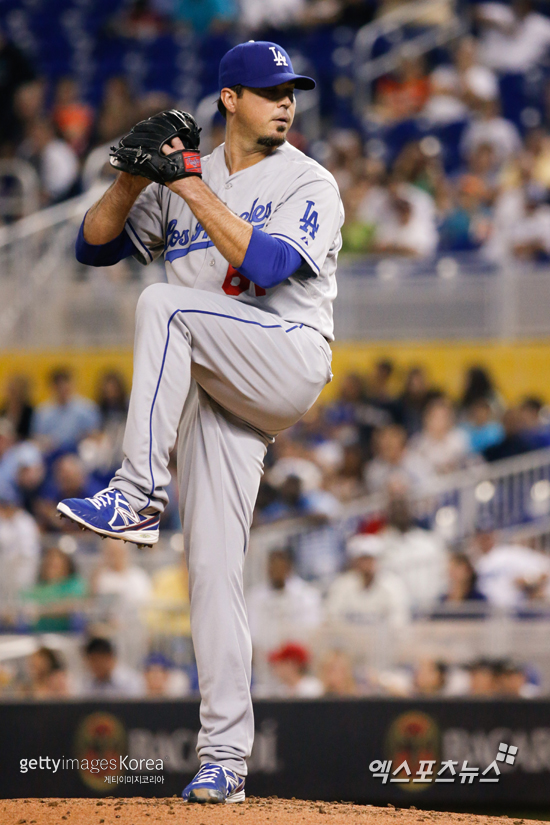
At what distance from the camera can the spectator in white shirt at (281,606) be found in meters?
7.64

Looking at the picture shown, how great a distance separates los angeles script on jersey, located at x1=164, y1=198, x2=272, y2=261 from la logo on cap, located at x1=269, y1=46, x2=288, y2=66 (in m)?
0.45

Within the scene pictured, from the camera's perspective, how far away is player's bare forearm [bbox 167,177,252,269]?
3.74 meters

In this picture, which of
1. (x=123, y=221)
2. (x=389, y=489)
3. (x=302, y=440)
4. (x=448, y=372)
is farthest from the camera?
(x=448, y=372)

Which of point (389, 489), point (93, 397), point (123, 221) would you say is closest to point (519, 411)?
point (389, 489)

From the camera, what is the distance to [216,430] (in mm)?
4152

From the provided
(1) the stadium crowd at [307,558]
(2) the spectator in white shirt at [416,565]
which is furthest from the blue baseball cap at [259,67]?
(2) the spectator in white shirt at [416,565]

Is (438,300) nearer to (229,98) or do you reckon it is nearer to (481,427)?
(481,427)

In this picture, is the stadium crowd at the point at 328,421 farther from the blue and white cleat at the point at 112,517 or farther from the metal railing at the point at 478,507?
the blue and white cleat at the point at 112,517

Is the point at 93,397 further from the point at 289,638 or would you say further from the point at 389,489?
the point at 289,638

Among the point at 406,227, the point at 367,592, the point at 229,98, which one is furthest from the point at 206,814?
the point at 406,227

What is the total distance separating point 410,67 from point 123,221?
9.40 metres

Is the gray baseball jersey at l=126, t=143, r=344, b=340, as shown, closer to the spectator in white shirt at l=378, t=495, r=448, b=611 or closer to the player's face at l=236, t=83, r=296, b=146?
the player's face at l=236, t=83, r=296, b=146

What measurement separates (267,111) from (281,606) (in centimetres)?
443

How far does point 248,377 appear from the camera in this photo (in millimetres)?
3904
